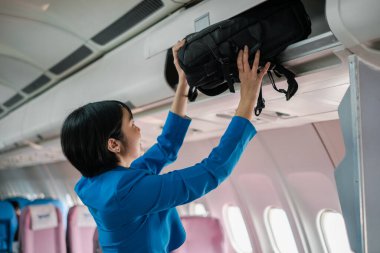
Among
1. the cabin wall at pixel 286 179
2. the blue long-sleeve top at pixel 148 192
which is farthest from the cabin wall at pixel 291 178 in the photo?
the blue long-sleeve top at pixel 148 192

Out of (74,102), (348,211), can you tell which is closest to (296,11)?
(348,211)

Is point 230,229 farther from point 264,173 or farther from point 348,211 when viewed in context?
point 348,211

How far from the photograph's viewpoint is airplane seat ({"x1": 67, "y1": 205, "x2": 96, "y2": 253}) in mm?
5387

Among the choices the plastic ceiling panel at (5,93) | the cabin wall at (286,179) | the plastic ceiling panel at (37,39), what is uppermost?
the plastic ceiling panel at (37,39)

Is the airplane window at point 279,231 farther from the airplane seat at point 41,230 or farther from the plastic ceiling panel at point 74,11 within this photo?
the airplane seat at point 41,230

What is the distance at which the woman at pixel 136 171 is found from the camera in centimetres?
149

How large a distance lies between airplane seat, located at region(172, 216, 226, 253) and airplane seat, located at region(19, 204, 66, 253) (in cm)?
256

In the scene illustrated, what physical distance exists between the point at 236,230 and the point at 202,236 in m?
1.25

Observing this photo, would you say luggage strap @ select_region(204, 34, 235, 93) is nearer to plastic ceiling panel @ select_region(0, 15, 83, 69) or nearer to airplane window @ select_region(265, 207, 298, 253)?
plastic ceiling panel @ select_region(0, 15, 83, 69)

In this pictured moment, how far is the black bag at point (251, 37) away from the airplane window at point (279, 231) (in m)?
2.71

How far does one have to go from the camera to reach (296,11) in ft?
5.25

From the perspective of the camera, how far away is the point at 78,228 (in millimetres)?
5441

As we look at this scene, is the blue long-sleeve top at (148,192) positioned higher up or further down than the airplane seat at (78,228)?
higher up

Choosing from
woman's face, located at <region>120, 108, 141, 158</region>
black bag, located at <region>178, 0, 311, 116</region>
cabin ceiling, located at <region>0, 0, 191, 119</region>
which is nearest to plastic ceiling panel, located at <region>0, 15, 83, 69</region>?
cabin ceiling, located at <region>0, 0, 191, 119</region>
